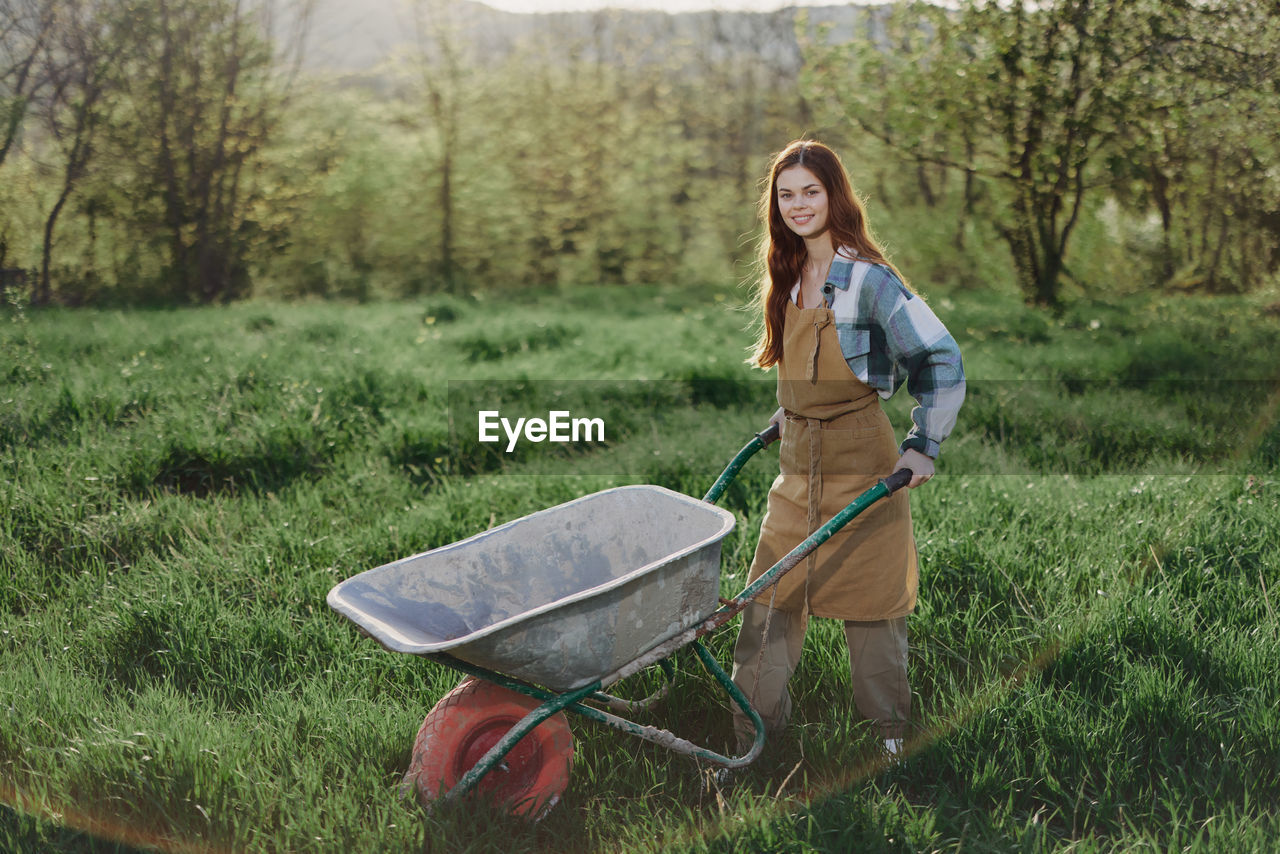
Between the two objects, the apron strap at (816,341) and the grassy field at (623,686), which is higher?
the apron strap at (816,341)

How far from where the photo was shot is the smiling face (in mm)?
2502

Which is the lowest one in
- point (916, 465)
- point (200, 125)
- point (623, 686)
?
point (623, 686)

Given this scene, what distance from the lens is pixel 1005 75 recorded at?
9.09 metres

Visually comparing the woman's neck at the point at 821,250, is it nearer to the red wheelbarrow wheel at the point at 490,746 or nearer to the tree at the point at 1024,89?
the red wheelbarrow wheel at the point at 490,746

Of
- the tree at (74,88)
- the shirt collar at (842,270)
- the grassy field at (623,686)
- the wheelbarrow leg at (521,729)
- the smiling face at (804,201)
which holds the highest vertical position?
the tree at (74,88)

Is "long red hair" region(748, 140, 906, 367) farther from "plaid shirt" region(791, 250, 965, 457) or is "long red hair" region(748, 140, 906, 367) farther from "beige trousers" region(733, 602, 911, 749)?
"beige trousers" region(733, 602, 911, 749)

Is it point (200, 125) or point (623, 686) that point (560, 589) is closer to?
point (623, 686)

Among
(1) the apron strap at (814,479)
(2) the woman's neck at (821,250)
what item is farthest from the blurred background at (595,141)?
(1) the apron strap at (814,479)

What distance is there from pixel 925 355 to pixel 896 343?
82 mm

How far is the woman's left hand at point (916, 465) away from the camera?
2.35m

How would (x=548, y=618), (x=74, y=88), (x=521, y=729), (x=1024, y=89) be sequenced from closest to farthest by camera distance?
(x=548, y=618)
(x=521, y=729)
(x=74, y=88)
(x=1024, y=89)

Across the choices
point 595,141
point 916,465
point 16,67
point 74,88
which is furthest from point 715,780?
point 595,141

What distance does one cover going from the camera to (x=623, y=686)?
9.93ft

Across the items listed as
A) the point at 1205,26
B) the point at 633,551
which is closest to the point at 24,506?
the point at 633,551
